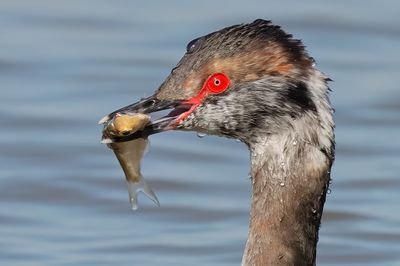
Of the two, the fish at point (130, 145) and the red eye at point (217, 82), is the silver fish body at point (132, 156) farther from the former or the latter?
the red eye at point (217, 82)

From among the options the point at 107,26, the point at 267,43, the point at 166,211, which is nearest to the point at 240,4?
the point at 107,26

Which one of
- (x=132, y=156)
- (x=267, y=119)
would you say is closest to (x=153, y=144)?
(x=132, y=156)

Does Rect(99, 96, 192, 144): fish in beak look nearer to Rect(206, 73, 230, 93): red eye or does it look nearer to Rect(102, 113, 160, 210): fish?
Rect(102, 113, 160, 210): fish

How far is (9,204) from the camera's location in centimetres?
1397

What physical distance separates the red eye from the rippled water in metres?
3.45

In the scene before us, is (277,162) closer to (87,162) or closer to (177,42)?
(87,162)

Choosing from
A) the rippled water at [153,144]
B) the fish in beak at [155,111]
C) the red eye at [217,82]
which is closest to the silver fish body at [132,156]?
the fish in beak at [155,111]

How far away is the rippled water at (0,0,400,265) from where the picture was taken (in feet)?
43.5

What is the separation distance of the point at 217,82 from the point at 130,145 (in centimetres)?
77

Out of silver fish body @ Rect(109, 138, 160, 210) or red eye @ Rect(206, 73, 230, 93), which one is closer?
red eye @ Rect(206, 73, 230, 93)

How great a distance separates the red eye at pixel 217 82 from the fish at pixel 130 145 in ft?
1.30

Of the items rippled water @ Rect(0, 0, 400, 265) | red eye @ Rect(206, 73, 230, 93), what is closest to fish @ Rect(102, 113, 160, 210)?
red eye @ Rect(206, 73, 230, 93)

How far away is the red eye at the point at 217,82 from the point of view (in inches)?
378

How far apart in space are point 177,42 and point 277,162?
727cm
